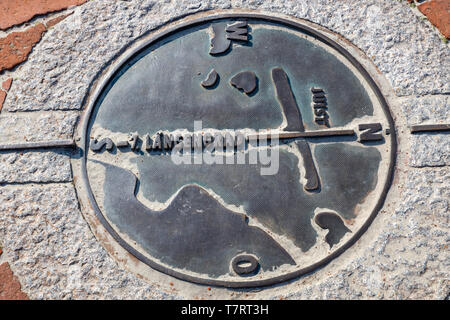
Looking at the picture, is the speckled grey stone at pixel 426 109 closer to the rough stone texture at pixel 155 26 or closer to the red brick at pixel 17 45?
the rough stone texture at pixel 155 26

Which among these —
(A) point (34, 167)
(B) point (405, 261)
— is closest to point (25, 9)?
(A) point (34, 167)

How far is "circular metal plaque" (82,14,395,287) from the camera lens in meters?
1.77

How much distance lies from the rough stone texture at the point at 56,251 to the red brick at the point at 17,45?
731mm

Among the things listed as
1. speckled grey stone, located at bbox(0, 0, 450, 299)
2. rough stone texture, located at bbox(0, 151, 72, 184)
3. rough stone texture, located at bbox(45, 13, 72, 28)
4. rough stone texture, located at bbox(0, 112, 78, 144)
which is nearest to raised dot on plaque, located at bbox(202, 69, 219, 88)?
speckled grey stone, located at bbox(0, 0, 450, 299)

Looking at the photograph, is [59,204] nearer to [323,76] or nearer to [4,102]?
[4,102]

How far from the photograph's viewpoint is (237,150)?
189 cm

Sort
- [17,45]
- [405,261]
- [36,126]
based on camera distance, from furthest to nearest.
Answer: [17,45] → [36,126] → [405,261]

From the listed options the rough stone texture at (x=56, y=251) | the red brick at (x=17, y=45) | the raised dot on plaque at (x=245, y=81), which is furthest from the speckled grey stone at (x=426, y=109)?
the red brick at (x=17, y=45)

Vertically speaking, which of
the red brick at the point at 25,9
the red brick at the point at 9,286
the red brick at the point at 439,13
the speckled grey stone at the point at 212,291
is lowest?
the red brick at the point at 9,286

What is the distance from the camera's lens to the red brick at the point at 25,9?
2117 millimetres

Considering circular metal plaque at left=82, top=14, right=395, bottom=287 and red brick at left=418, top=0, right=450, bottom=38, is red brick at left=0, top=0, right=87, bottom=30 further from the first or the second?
red brick at left=418, top=0, right=450, bottom=38

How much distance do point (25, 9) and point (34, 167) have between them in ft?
3.18

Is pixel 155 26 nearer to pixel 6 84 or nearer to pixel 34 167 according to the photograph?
pixel 6 84

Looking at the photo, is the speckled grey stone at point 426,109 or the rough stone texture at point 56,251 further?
the speckled grey stone at point 426,109
